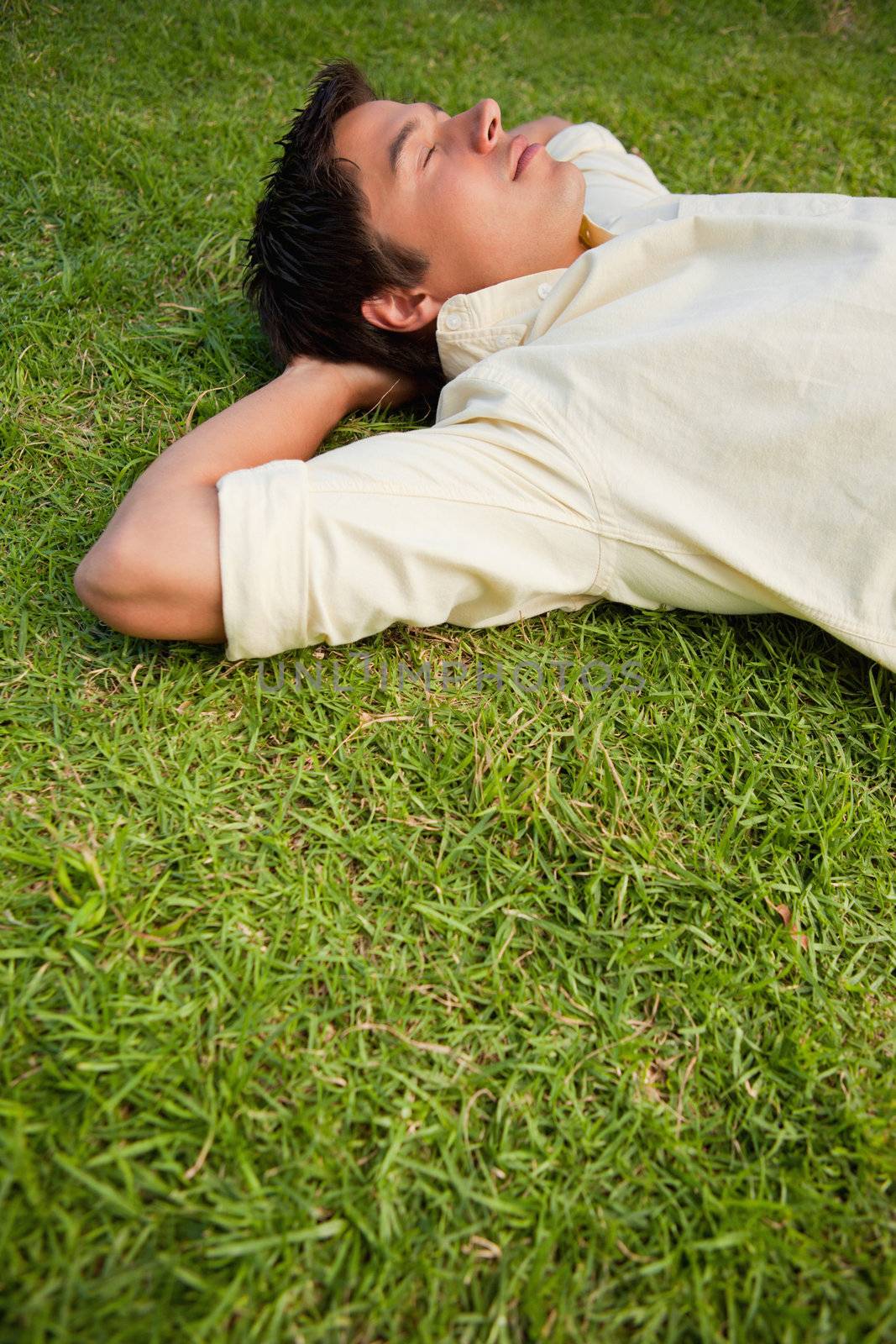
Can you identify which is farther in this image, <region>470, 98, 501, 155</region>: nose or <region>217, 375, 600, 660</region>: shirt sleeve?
<region>470, 98, 501, 155</region>: nose

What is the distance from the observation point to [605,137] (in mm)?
2768

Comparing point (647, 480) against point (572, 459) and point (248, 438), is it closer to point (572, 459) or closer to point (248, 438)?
point (572, 459)

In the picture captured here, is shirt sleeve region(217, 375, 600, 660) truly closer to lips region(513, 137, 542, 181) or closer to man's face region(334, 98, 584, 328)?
man's face region(334, 98, 584, 328)

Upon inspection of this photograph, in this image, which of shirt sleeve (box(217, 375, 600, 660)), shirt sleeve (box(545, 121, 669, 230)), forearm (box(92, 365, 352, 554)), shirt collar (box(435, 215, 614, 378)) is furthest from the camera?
shirt sleeve (box(545, 121, 669, 230))

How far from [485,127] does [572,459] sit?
Result: 3.13 feet

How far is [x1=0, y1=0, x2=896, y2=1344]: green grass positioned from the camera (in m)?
1.23

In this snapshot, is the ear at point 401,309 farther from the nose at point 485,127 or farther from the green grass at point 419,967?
the nose at point 485,127

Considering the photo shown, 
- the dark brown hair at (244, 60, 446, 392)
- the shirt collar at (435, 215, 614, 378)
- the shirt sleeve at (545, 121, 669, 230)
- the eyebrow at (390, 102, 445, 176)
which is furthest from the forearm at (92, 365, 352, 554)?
the shirt sleeve at (545, 121, 669, 230)

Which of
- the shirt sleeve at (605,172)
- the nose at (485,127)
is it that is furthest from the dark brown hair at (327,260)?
the shirt sleeve at (605,172)

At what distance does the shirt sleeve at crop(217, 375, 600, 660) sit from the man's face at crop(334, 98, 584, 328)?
20.4 inches

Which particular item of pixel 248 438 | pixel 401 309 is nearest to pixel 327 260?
pixel 401 309

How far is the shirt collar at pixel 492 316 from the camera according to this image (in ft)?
6.66

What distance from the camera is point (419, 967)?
1497 millimetres

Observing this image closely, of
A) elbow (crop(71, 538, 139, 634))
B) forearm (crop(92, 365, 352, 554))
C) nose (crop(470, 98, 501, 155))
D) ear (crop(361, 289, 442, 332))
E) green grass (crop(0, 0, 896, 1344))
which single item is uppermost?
nose (crop(470, 98, 501, 155))
